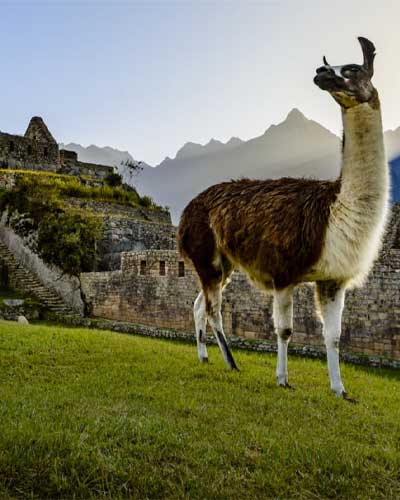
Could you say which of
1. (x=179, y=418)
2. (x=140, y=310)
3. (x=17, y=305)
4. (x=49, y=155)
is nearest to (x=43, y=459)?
(x=179, y=418)

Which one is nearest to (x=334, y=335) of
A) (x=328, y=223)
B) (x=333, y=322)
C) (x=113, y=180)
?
(x=333, y=322)

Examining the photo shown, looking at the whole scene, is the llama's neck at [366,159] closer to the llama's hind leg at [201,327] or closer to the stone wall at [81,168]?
the llama's hind leg at [201,327]

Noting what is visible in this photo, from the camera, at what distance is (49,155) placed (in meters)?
35.6

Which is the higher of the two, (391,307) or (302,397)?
(391,307)

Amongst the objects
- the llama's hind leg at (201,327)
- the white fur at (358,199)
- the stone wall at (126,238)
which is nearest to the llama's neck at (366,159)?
the white fur at (358,199)

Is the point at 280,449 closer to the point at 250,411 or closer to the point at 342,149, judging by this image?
the point at 250,411

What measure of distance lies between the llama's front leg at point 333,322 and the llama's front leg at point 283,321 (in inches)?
14.0

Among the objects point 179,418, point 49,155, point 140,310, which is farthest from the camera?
point 49,155

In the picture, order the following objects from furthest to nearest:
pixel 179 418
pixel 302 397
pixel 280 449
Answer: pixel 302 397 → pixel 179 418 → pixel 280 449

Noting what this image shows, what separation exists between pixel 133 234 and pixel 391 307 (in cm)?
1423

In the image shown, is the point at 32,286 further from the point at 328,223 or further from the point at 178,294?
the point at 328,223

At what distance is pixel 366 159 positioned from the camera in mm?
4449

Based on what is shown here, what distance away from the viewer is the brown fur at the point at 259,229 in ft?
15.2

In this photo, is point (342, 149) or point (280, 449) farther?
point (342, 149)
